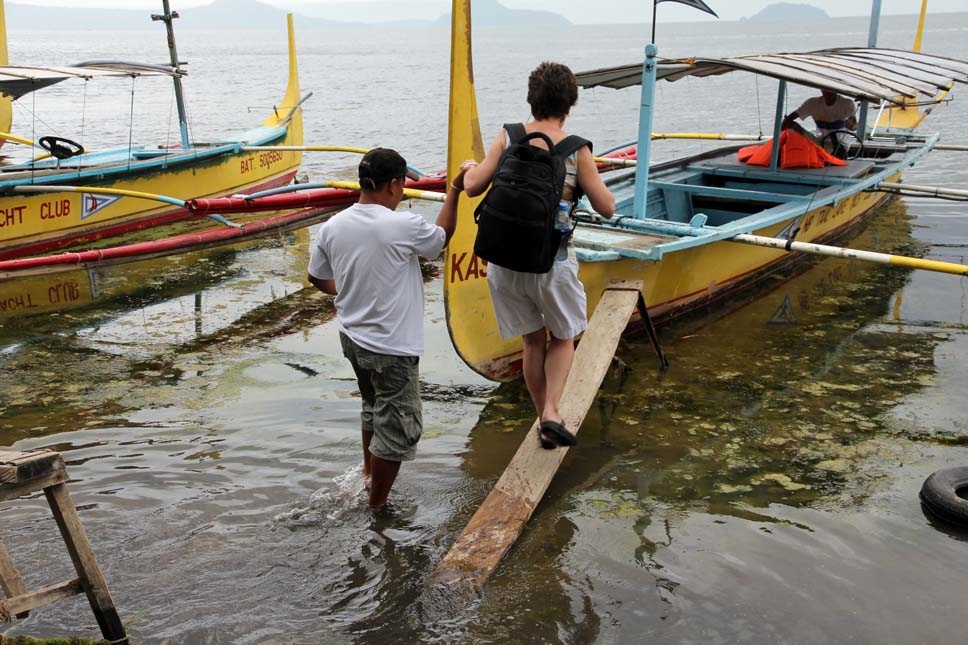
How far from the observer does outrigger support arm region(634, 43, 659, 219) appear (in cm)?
630

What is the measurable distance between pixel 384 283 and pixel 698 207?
5633mm

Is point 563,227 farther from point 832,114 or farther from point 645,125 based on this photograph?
point 832,114

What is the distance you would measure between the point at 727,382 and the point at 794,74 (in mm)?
2361

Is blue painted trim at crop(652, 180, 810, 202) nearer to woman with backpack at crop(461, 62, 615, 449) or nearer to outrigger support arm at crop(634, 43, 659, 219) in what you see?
outrigger support arm at crop(634, 43, 659, 219)

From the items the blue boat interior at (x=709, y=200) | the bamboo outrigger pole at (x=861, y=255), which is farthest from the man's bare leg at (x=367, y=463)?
the bamboo outrigger pole at (x=861, y=255)

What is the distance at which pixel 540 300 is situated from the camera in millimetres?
4234

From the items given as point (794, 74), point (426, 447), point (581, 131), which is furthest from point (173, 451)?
point (581, 131)

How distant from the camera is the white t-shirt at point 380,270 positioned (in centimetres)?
369

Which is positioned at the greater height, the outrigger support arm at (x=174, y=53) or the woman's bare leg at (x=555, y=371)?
the outrigger support arm at (x=174, y=53)

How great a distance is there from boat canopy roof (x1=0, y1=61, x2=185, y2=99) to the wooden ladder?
6.55m

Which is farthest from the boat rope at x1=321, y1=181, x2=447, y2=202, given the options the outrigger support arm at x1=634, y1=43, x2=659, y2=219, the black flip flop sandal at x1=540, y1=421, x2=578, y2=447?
the black flip flop sandal at x1=540, y1=421, x2=578, y2=447

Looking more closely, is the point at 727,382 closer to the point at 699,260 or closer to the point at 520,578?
the point at 699,260

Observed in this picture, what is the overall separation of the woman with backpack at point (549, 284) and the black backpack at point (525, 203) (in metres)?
0.05

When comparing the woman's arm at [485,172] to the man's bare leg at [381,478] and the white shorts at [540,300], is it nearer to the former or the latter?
the white shorts at [540,300]
